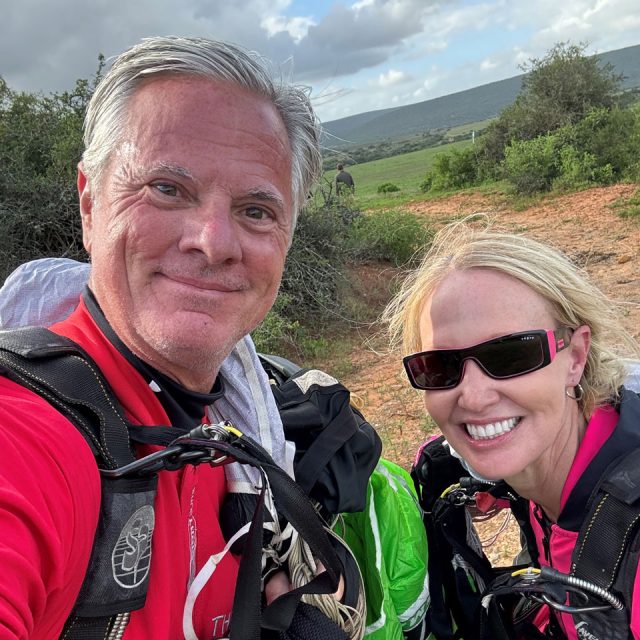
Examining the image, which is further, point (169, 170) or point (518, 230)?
point (518, 230)

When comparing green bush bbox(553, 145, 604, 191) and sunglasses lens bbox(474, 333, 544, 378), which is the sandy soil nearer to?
green bush bbox(553, 145, 604, 191)

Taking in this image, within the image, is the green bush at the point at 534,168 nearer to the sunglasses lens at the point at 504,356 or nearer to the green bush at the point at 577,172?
the green bush at the point at 577,172

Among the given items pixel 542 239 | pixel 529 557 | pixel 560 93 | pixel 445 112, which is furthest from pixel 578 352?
pixel 445 112

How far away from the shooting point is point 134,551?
916 mm

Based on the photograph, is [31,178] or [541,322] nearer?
[541,322]

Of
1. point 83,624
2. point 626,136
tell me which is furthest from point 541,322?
point 626,136

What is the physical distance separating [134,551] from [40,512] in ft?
0.56

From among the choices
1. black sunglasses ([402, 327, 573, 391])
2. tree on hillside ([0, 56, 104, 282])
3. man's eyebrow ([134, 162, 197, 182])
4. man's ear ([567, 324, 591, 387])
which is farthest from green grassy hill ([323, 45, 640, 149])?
man's eyebrow ([134, 162, 197, 182])

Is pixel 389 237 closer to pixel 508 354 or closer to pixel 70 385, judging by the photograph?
pixel 508 354

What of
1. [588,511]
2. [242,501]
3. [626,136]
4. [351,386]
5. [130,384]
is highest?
[626,136]

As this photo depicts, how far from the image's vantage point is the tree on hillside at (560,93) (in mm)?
17344

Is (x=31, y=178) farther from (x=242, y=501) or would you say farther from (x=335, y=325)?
(x=242, y=501)

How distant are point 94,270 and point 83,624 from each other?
2.45 ft

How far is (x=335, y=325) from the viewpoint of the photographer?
7.74 m
